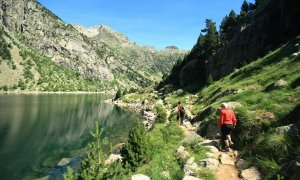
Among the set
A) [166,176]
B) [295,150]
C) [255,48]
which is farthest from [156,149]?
[255,48]

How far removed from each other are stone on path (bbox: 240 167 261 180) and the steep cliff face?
48.1m

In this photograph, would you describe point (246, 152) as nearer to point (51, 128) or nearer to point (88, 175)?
point (88, 175)

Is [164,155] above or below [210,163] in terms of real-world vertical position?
below

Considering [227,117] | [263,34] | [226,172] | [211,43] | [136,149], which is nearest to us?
[226,172]

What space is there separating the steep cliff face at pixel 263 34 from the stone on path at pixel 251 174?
48.1 m

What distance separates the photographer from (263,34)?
6525 centimetres

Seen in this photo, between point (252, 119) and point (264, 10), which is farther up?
point (264, 10)

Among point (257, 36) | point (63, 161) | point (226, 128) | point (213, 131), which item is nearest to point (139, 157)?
point (213, 131)

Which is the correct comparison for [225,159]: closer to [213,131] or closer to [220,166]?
[220,166]

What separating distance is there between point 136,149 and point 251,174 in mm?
11157

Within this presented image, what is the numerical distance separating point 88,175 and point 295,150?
10.4 m

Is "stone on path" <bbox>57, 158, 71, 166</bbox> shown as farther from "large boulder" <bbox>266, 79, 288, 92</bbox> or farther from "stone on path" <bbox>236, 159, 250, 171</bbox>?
"large boulder" <bbox>266, 79, 288, 92</bbox>

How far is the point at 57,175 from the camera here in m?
32.1

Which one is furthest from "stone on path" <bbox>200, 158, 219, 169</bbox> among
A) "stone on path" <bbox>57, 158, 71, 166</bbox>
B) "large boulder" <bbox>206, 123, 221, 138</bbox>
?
"stone on path" <bbox>57, 158, 71, 166</bbox>
